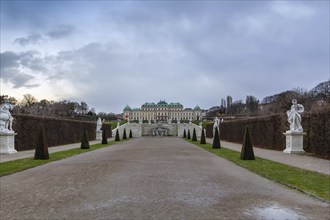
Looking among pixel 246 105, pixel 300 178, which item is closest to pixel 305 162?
pixel 300 178

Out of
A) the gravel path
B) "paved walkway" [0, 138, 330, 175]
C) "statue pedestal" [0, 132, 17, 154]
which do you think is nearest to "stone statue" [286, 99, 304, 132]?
"paved walkway" [0, 138, 330, 175]

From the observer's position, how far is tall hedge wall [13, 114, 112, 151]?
21562 millimetres

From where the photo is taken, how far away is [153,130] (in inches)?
3118

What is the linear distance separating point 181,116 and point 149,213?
122m

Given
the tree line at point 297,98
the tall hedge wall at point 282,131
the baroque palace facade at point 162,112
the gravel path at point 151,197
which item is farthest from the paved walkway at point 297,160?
the baroque palace facade at point 162,112

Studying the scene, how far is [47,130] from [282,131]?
16807mm

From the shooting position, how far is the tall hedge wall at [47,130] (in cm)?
2156

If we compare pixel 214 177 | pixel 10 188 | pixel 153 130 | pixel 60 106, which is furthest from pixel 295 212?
pixel 60 106

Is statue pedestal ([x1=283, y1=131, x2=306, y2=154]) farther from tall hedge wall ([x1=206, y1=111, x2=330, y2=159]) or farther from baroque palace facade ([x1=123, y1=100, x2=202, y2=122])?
baroque palace facade ([x1=123, y1=100, x2=202, y2=122])

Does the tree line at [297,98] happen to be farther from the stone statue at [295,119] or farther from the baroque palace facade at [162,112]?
the baroque palace facade at [162,112]

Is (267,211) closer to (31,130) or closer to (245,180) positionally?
(245,180)

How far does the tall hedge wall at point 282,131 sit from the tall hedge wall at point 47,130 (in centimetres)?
1534

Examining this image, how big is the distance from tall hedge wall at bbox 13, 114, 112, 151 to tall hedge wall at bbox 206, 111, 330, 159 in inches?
604

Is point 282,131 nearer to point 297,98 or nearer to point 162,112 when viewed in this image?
point 297,98
